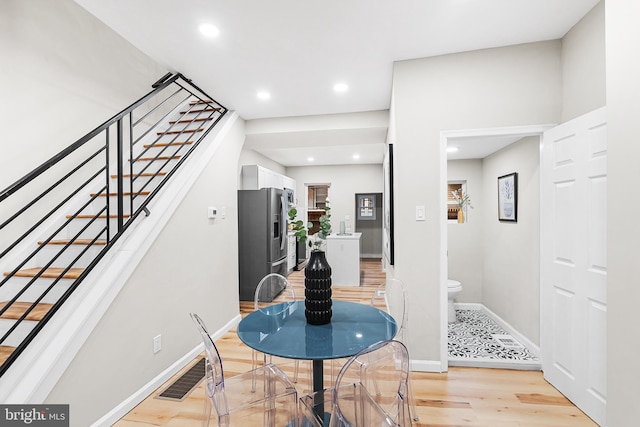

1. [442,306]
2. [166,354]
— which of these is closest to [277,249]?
[166,354]

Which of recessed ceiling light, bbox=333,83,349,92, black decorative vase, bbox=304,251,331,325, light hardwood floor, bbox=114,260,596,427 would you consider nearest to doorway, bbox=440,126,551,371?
light hardwood floor, bbox=114,260,596,427

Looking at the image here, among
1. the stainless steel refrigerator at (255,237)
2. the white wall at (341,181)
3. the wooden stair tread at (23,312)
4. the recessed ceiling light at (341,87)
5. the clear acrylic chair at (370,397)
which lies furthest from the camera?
the white wall at (341,181)

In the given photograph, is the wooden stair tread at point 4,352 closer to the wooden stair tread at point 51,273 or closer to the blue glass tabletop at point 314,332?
the wooden stair tread at point 51,273

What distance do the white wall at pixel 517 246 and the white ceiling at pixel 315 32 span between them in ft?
4.01

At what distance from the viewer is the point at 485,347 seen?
2967 mm

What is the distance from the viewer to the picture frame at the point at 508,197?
10.7ft

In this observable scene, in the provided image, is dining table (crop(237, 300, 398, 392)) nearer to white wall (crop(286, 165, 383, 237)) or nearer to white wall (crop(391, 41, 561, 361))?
white wall (crop(391, 41, 561, 361))

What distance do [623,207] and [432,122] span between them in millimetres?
1476

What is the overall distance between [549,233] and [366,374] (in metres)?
1.81

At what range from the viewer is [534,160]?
2904 mm

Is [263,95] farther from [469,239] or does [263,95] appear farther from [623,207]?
[469,239]

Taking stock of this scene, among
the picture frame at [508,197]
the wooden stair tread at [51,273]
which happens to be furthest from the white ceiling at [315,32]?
the wooden stair tread at [51,273]

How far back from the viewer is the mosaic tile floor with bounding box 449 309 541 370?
8.71 feet

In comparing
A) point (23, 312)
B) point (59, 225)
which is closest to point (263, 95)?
point (59, 225)
